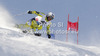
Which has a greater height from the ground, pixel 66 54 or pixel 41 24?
pixel 41 24

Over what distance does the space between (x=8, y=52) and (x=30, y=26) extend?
6938 millimetres

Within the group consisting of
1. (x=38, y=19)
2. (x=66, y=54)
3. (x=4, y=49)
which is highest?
(x=38, y=19)

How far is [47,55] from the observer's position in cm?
376

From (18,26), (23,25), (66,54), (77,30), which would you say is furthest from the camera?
(77,30)

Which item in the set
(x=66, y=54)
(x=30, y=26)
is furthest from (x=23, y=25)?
(x=66, y=54)

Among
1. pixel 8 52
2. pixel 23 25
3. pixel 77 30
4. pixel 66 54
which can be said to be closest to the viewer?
pixel 8 52

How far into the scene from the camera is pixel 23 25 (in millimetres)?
10562

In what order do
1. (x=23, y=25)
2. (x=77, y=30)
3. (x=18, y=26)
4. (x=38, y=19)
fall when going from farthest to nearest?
(x=77, y=30)
(x=18, y=26)
(x=23, y=25)
(x=38, y=19)

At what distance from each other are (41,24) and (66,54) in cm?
564

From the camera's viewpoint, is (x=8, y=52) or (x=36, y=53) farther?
(x=36, y=53)

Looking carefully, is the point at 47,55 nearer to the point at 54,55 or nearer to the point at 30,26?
the point at 54,55

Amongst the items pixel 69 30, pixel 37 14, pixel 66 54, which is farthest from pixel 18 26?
pixel 66 54

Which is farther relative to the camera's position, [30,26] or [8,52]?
[30,26]

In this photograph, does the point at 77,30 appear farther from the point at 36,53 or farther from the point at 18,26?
the point at 36,53
